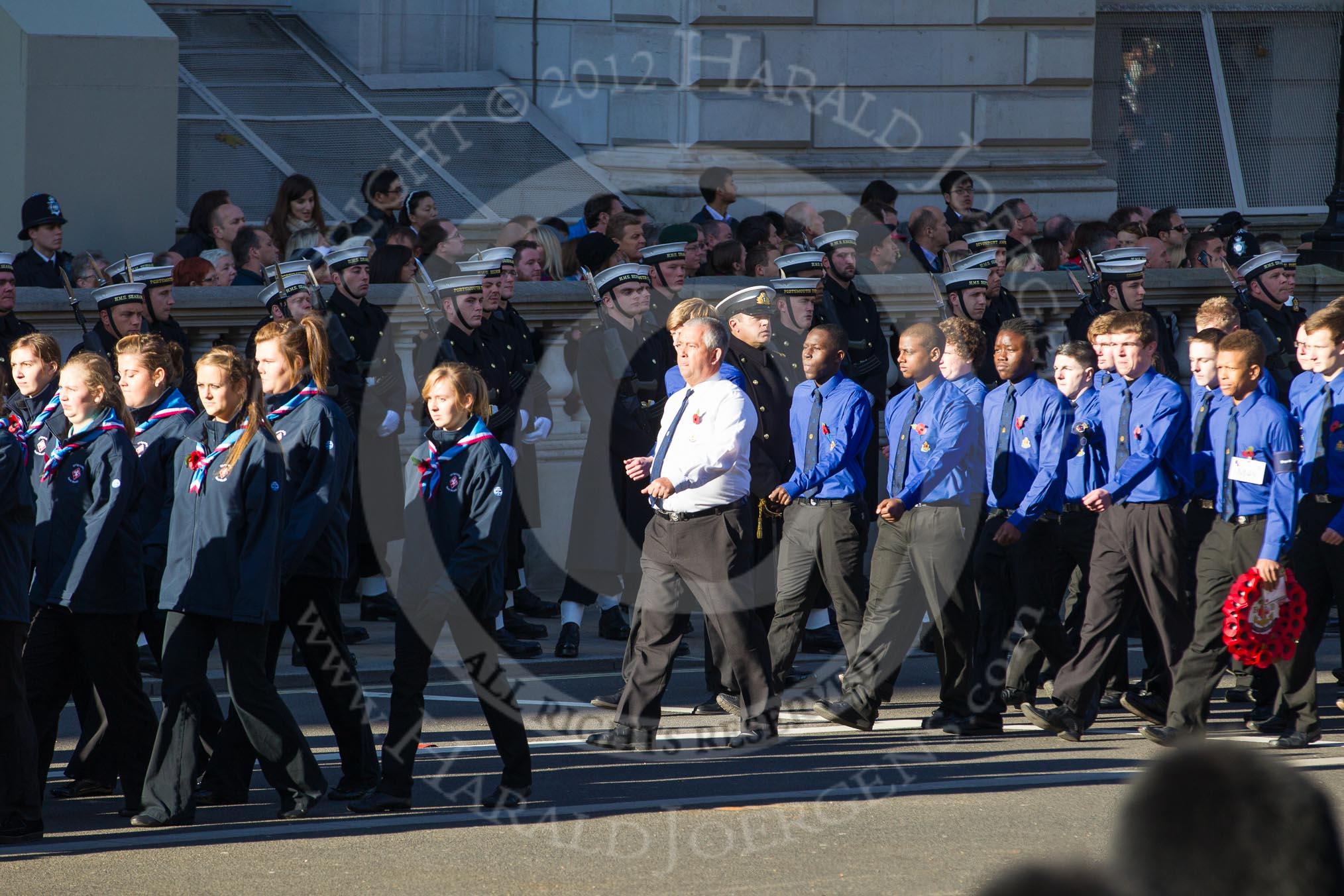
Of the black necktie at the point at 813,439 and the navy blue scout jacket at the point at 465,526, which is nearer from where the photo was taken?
the navy blue scout jacket at the point at 465,526

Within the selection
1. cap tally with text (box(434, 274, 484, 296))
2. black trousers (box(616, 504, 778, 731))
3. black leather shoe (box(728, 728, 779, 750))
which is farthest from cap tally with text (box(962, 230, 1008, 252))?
black leather shoe (box(728, 728, 779, 750))

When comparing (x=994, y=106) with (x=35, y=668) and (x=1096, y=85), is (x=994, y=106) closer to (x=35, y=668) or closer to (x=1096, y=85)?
(x=1096, y=85)

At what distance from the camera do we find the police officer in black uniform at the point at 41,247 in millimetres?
10852

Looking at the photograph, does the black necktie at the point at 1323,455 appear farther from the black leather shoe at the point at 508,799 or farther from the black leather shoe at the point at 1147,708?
the black leather shoe at the point at 508,799

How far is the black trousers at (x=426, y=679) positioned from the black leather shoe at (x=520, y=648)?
3.20 meters

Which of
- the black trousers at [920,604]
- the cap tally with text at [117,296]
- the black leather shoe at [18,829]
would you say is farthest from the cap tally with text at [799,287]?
the black leather shoe at [18,829]

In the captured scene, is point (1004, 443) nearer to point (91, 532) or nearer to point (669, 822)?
point (669, 822)

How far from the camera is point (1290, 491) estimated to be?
7.96m

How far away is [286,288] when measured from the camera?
10.3 meters

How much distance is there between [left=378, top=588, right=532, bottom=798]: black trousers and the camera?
22.4 ft

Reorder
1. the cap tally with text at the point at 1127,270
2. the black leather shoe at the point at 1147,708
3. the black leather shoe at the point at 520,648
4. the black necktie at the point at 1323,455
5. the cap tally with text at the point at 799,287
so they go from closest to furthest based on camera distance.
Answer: the black necktie at the point at 1323,455 < the black leather shoe at the point at 1147,708 < the black leather shoe at the point at 520,648 < the cap tally with text at the point at 799,287 < the cap tally with text at the point at 1127,270

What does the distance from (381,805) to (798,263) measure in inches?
209

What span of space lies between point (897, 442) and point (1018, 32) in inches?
400

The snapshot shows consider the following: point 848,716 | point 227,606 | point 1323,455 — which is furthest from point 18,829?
point 1323,455
